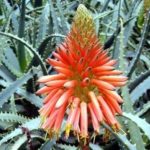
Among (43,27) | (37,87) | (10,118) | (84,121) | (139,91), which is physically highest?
(43,27)

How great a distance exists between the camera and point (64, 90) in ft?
5.99

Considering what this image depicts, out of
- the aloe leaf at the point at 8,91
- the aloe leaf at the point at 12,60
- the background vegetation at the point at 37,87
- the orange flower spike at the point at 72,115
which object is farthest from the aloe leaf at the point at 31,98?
the orange flower spike at the point at 72,115

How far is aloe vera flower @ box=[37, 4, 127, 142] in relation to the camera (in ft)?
5.78

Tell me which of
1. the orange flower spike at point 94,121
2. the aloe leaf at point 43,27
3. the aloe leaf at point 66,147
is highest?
the aloe leaf at point 43,27

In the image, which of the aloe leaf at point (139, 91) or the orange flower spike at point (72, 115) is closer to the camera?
the orange flower spike at point (72, 115)

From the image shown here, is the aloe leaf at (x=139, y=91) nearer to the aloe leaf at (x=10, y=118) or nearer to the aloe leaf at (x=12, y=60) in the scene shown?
the aloe leaf at (x=10, y=118)

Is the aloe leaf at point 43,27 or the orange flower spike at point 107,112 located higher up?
the aloe leaf at point 43,27

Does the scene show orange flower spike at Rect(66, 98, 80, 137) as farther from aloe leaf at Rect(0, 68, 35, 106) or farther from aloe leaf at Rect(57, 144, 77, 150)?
aloe leaf at Rect(0, 68, 35, 106)

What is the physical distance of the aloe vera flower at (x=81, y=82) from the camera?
5.78ft

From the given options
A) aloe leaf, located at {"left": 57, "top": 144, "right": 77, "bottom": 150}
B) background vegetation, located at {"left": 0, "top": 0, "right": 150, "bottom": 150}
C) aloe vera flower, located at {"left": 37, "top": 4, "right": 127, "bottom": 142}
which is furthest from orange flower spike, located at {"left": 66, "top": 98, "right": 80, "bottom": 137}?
aloe leaf, located at {"left": 57, "top": 144, "right": 77, "bottom": 150}

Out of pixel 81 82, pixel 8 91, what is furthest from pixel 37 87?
pixel 81 82

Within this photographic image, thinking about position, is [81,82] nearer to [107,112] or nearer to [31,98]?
[107,112]

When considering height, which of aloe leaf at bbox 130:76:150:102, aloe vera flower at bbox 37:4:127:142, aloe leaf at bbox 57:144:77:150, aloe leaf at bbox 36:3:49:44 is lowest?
aloe vera flower at bbox 37:4:127:142

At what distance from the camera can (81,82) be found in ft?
6.01
